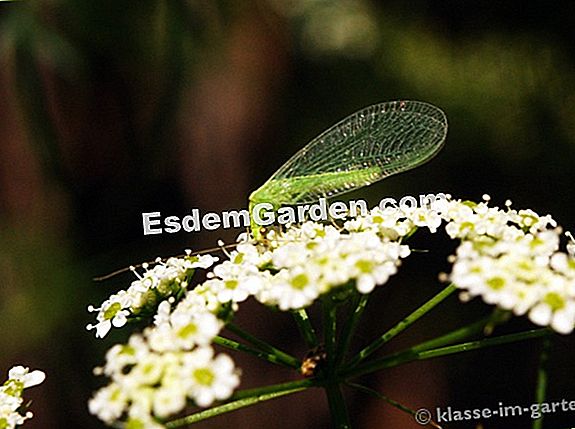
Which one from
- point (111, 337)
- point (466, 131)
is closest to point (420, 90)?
point (466, 131)

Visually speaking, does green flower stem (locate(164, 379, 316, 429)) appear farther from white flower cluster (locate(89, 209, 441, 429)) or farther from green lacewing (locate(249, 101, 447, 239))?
green lacewing (locate(249, 101, 447, 239))

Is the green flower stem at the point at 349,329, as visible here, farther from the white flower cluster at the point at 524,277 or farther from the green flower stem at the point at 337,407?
the white flower cluster at the point at 524,277

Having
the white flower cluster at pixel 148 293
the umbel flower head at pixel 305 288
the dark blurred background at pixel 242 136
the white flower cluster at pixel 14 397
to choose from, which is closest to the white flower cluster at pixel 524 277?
the umbel flower head at pixel 305 288

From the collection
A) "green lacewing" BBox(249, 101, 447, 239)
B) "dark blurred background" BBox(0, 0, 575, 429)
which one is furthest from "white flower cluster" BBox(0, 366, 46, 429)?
"dark blurred background" BBox(0, 0, 575, 429)

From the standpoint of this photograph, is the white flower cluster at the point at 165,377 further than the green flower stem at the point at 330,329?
No

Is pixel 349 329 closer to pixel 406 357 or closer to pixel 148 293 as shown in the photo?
pixel 406 357

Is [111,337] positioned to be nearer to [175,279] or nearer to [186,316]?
[175,279]
